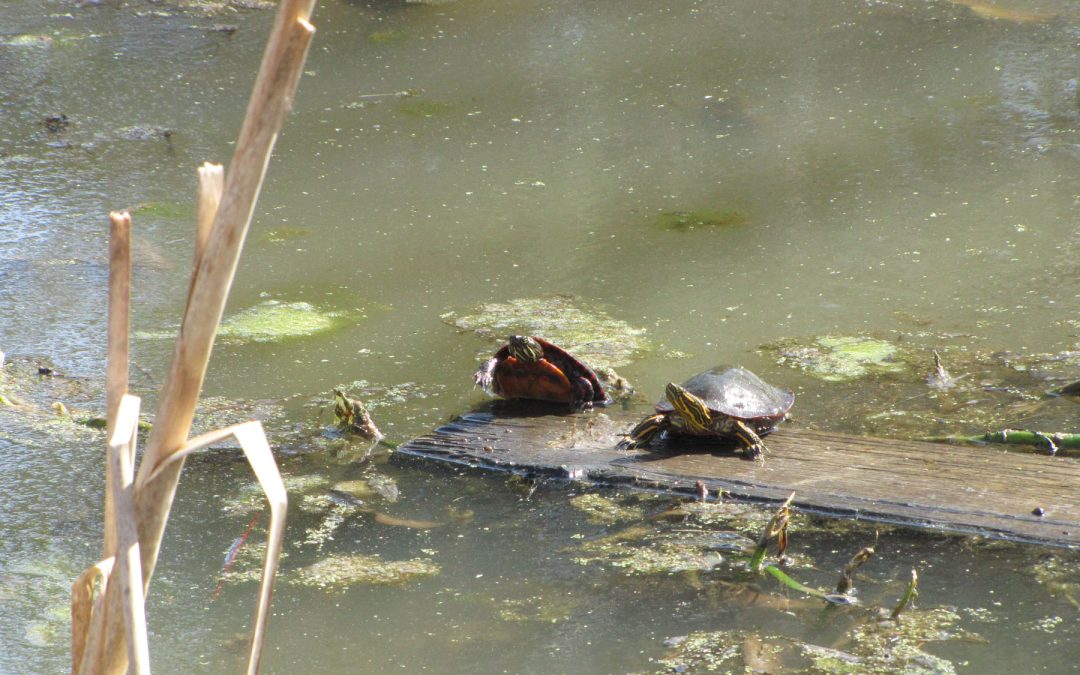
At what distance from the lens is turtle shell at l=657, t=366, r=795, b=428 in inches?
118

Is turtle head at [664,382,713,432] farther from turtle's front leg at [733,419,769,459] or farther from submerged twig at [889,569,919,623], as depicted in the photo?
submerged twig at [889,569,919,623]

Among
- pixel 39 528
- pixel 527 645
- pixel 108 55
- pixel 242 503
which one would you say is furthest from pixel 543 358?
pixel 108 55

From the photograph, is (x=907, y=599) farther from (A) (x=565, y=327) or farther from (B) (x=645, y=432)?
(A) (x=565, y=327)

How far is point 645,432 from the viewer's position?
123 inches

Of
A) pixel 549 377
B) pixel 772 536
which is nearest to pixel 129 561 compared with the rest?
pixel 772 536

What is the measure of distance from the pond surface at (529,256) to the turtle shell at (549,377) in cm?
17

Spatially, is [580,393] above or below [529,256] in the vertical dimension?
below

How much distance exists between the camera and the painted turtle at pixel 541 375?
11.1ft

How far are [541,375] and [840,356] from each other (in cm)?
102

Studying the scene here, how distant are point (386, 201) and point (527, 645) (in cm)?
344

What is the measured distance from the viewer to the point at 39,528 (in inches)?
112

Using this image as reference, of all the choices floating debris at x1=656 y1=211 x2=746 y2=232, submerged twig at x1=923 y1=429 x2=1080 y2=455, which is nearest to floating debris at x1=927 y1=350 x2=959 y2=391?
submerged twig at x1=923 y1=429 x2=1080 y2=455

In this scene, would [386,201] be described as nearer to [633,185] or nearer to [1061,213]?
[633,185]

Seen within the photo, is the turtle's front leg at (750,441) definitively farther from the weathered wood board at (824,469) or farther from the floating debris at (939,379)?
the floating debris at (939,379)
